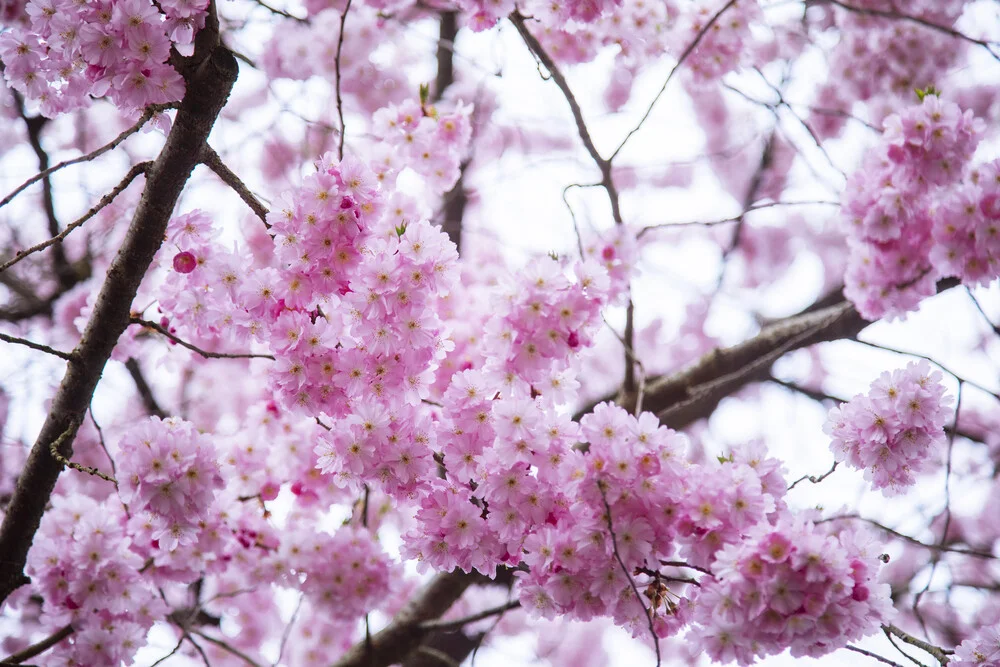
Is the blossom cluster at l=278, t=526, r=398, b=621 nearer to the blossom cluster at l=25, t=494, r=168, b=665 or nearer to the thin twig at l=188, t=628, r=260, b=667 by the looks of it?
the thin twig at l=188, t=628, r=260, b=667

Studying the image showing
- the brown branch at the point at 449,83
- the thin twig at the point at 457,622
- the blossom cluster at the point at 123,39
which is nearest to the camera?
the blossom cluster at the point at 123,39

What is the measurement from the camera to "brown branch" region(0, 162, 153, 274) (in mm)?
1923

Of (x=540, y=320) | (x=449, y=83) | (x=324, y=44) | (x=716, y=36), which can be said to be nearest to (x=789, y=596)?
(x=540, y=320)

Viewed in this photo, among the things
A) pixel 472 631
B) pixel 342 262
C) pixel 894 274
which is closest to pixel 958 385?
pixel 894 274

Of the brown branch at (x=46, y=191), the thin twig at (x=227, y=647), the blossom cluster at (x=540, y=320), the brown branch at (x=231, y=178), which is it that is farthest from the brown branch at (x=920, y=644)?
the brown branch at (x=46, y=191)

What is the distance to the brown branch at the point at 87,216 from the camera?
192cm

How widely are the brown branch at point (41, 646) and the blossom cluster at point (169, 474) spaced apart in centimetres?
75

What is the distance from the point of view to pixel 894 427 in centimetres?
230

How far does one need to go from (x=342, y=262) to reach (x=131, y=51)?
2.58ft

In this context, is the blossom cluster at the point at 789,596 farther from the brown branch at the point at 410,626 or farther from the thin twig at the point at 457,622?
the brown branch at the point at 410,626

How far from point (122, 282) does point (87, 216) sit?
0.40 meters

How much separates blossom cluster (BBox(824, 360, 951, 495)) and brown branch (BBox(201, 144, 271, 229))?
1.97 m

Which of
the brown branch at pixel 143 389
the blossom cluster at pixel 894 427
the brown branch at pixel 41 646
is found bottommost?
the brown branch at pixel 41 646

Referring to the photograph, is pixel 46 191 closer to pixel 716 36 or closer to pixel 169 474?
pixel 169 474
